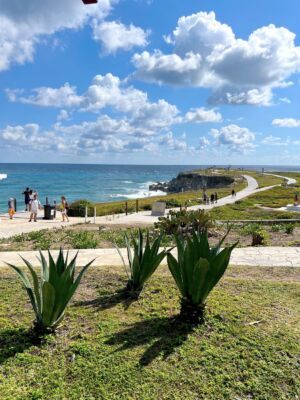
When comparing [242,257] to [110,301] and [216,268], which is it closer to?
[110,301]

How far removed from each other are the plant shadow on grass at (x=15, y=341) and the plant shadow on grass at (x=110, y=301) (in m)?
0.92

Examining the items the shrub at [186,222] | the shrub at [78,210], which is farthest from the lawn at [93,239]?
the shrub at [78,210]

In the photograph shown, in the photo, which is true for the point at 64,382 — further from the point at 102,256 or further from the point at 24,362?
the point at 102,256

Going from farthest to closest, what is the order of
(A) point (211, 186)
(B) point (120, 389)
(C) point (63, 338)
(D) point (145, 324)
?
(A) point (211, 186) → (D) point (145, 324) → (C) point (63, 338) → (B) point (120, 389)

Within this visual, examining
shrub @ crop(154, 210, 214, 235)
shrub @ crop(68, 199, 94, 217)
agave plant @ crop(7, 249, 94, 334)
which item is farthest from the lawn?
shrub @ crop(68, 199, 94, 217)

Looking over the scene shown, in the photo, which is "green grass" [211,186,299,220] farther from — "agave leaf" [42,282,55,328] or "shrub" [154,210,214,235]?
"agave leaf" [42,282,55,328]

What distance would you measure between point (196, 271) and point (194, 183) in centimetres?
7991

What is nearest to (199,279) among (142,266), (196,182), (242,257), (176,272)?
(176,272)

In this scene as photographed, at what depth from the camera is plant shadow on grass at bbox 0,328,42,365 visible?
11.3 feet

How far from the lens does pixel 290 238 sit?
37.2ft

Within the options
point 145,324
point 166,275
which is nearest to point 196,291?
point 145,324

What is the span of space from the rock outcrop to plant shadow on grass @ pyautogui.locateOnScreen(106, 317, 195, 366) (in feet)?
216

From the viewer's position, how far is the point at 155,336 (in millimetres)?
3852

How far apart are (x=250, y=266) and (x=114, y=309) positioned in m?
3.73
